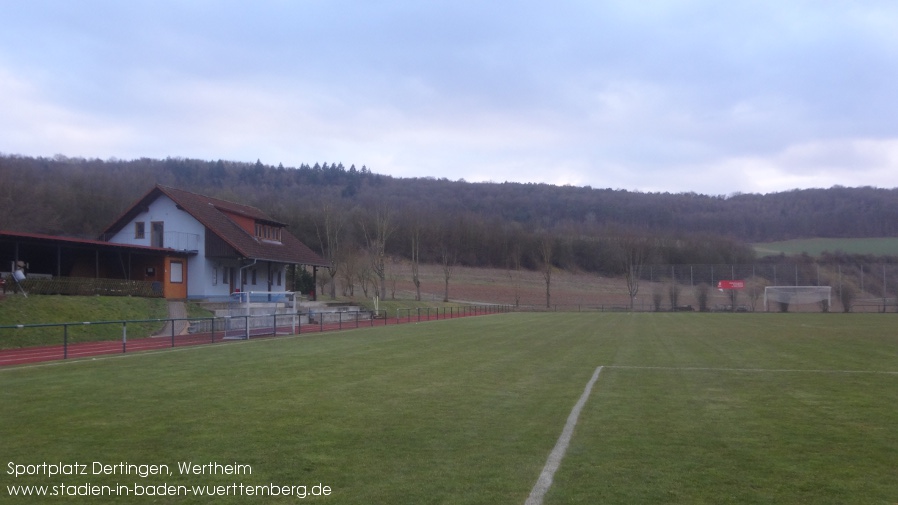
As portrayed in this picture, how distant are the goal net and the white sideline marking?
63155 millimetres

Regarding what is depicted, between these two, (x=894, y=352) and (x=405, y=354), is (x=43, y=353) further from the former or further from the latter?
(x=894, y=352)

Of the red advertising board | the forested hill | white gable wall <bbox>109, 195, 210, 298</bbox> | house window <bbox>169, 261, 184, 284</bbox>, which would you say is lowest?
the red advertising board

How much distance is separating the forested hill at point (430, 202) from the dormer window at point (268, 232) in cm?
2088

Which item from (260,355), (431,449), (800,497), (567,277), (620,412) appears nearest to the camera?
(800,497)

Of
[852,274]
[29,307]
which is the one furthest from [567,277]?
[29,307]

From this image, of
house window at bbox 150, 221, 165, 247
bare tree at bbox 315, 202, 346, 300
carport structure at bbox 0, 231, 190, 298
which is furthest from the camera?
bare tree at bbox 315, 202, 346, 300

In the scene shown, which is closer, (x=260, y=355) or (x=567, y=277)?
(x=260, y=355)

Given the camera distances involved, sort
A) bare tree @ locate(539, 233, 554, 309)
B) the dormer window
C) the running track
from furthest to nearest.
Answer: bare tree @ locate(539, 233, 554, 309), the dormer window, the running track

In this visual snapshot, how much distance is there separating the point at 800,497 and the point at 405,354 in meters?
12.9

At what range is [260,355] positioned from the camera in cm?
1752

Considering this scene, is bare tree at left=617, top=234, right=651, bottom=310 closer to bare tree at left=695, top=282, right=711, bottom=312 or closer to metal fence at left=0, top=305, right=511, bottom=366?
bare tree at left=695, top=282, right=711, bottom=312

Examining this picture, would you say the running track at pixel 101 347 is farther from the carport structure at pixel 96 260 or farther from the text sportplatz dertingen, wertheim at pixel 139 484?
the text sportplatz dertingen, wertheim at pixel 139 484

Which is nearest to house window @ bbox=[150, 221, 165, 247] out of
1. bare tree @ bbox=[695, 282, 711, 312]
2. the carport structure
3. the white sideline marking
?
the carport structure

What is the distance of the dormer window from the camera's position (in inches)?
1843
